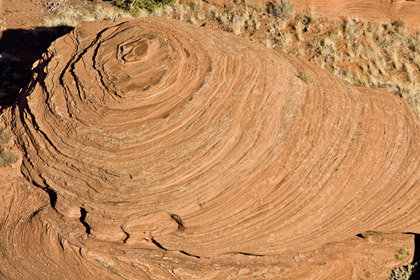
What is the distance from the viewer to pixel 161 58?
8.98 m

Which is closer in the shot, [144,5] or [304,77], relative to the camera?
[304,77]

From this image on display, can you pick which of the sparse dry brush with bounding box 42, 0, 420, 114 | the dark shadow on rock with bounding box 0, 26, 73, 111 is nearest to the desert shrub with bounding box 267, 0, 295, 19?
the sparse dry brush with bounding box 42, 0, 420, 114

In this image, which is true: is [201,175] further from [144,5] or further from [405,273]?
[144,5]

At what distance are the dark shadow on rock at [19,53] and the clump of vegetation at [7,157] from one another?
Answer: 133 inches

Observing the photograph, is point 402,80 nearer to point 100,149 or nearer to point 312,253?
point 312,253

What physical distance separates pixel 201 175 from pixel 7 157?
472cm

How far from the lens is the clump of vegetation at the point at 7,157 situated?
31.3ft

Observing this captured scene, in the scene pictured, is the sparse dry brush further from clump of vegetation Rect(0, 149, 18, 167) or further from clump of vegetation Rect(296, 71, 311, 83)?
clump of vegetation Rect(0, 149, 18, 167)

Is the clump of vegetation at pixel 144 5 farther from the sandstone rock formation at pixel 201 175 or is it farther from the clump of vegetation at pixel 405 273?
the clump of vegetation at pixel 405 273

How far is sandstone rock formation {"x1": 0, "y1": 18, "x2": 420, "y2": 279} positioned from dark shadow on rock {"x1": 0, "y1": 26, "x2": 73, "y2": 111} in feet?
14.2

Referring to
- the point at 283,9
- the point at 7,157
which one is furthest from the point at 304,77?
the point at 7,157

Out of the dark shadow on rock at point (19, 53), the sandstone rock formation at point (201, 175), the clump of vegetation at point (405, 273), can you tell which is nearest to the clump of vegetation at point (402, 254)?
the sandstone rock formation at point (201, 175)

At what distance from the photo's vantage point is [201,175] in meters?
8.06

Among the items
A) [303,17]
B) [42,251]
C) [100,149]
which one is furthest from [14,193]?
[303,17]
